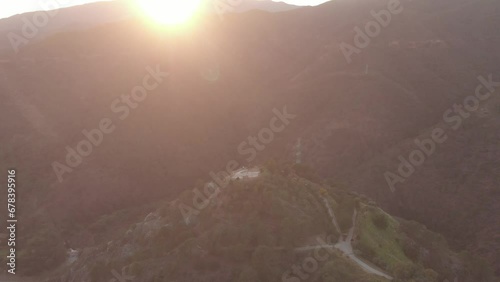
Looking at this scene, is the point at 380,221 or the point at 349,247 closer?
the point at 349,247

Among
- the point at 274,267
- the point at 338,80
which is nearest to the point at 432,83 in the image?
Answer: the point at 338,80

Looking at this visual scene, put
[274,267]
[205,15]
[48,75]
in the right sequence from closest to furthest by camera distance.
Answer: [274,267] → [48,75] → [205,15]

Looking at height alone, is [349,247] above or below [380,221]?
below

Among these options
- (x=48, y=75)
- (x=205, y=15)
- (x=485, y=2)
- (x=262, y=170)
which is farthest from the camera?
(x=205, y=15)

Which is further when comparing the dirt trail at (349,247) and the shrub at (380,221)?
the shrub at (380,221)

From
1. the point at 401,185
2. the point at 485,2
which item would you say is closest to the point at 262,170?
the point at 401,185

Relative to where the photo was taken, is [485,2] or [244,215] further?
[485,2]

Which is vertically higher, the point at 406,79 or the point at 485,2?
the point at 485,2

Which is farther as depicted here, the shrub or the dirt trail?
the shrub

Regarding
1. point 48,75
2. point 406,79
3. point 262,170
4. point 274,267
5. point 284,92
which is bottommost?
point 274,267

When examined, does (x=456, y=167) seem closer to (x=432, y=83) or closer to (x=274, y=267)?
(x=432, y=83)
